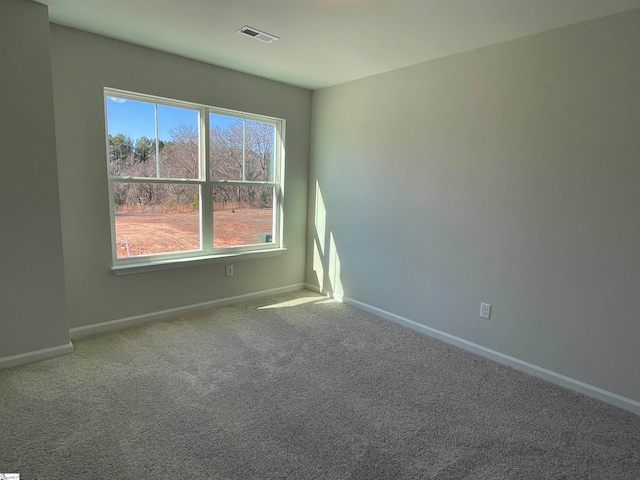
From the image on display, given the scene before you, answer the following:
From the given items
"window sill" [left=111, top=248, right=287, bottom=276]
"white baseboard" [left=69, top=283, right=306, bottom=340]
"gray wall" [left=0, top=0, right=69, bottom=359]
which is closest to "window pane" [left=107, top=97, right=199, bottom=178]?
"gray wall" [left=0, top=0, right=69, bottom=359]

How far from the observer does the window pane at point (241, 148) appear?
3758 millimetres

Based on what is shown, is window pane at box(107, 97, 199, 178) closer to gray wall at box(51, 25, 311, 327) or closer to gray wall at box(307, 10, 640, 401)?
gray wall at box(51, 25, 311, 327)

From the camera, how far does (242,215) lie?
4.08m

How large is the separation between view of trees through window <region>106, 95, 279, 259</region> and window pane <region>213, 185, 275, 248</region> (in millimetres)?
11

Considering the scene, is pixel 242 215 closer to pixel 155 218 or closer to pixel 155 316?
Result: pixel 155 218

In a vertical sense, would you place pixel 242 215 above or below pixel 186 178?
below

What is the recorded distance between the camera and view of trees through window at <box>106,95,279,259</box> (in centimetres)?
323

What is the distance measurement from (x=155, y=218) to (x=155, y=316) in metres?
0.94

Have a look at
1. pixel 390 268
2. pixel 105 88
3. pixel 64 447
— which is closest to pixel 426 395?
pixel 390 268

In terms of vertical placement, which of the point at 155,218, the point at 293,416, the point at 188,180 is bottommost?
the point at 293,416

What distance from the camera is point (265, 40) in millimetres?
2814

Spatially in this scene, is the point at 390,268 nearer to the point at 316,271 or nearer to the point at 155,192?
the point at 316,271

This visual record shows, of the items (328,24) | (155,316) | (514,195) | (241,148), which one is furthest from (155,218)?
(514,195)

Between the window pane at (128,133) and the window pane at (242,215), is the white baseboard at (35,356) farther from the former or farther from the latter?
the window pane at (242,215)
